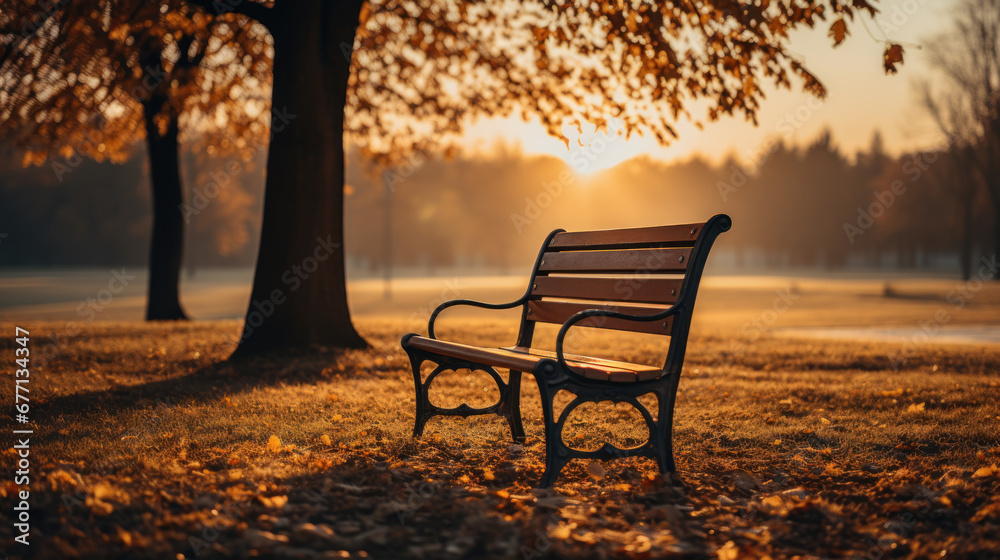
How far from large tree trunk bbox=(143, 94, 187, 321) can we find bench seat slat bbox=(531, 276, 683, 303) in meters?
9.52

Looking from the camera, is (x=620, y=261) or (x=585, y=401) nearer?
(x=585, y=401)

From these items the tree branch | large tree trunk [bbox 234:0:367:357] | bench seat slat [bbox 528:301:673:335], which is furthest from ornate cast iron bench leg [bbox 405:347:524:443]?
the tree branch

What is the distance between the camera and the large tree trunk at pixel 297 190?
277 inches

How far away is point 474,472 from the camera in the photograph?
352 cm

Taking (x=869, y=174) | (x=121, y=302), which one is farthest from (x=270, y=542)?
(x=869, y=174)

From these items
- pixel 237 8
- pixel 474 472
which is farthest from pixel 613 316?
pixel 237 8

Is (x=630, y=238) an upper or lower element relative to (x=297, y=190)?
lower

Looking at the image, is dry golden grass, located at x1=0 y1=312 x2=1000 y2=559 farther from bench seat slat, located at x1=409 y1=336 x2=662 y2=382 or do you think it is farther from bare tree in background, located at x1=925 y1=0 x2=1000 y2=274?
bare tree in background, located at x1=925 y1=0 x2=1000 y2=274

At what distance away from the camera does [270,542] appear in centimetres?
244

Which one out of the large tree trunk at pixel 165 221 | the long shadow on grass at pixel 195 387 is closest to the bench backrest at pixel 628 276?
the long shadow on grass at pixel 195 387

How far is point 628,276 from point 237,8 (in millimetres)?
4876

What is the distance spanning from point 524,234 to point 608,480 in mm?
67864

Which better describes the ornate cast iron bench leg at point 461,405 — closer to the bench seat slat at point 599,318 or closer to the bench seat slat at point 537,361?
the bench seat slat at point 537,361

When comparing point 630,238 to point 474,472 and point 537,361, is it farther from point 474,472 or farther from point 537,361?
point 474,472
